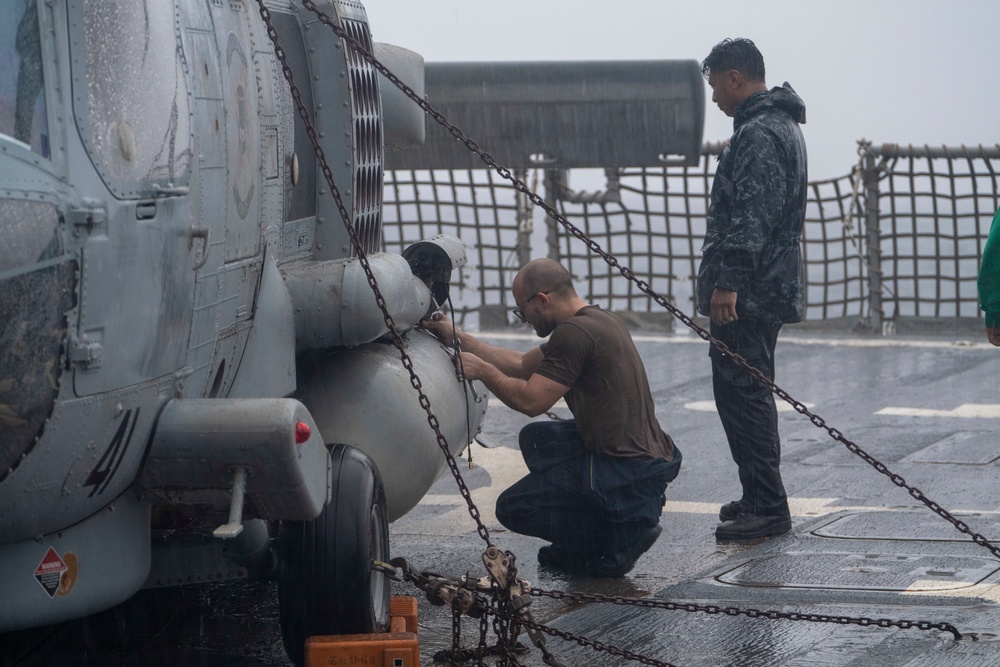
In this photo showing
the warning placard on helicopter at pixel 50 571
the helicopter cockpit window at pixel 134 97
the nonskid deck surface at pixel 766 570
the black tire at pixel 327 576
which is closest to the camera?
the helicopter cockpit window at pixel 134 97

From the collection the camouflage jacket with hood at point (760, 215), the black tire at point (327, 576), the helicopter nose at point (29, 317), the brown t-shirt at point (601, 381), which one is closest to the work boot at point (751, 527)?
the brown t-shirt at point (601, 381)

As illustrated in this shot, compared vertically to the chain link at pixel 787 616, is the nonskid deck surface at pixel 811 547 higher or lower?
lower

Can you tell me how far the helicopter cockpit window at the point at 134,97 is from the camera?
329 centimetres

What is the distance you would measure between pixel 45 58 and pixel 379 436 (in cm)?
197

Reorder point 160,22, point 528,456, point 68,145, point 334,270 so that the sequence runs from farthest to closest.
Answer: point 528,456 → point 334,270 → point 160,22 → point 68,145

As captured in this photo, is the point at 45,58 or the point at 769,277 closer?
the point at 45,58

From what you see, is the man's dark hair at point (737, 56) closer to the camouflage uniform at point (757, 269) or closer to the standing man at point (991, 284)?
the camouflage uniform at point (757, 269)

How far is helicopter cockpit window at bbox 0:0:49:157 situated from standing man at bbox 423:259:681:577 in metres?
2.38

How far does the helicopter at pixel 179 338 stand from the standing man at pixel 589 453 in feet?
1.62

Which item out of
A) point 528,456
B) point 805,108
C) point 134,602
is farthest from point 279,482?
point 805,108

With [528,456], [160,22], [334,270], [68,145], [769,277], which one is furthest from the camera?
[769,277]

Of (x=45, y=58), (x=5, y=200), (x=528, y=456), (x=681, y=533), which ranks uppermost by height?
(x=45, y=58)

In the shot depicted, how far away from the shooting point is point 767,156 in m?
5.80

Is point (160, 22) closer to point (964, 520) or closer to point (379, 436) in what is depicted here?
point (379, 436)
